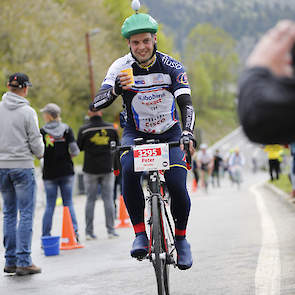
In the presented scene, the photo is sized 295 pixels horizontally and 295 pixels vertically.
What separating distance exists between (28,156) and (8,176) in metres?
0.30

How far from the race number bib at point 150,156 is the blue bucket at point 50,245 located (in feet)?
13.2

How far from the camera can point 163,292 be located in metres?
5.02

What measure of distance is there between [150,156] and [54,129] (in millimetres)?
5122

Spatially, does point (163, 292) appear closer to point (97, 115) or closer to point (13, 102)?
point (13, 102)

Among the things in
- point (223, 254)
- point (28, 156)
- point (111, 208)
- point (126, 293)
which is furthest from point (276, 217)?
point (126, 293)

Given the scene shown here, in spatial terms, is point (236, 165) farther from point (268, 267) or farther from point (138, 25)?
point (138, 25)

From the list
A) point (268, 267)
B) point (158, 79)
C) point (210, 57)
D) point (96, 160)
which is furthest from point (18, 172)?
point (210, 57)

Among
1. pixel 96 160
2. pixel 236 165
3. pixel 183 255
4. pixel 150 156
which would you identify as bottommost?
pixel 236 165

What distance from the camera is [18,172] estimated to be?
7.39m

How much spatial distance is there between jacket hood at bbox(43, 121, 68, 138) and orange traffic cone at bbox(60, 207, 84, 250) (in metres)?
1.11

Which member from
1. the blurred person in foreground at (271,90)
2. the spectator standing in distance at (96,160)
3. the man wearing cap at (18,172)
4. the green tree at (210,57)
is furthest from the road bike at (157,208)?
the green tree at (210,57)

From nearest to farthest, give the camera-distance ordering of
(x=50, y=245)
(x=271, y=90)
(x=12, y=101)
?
(x=271, y=90)
(x=12, y=101)
(x=50, y=245)

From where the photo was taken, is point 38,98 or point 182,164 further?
point 38,98

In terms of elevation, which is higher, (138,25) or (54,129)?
(138,25)
